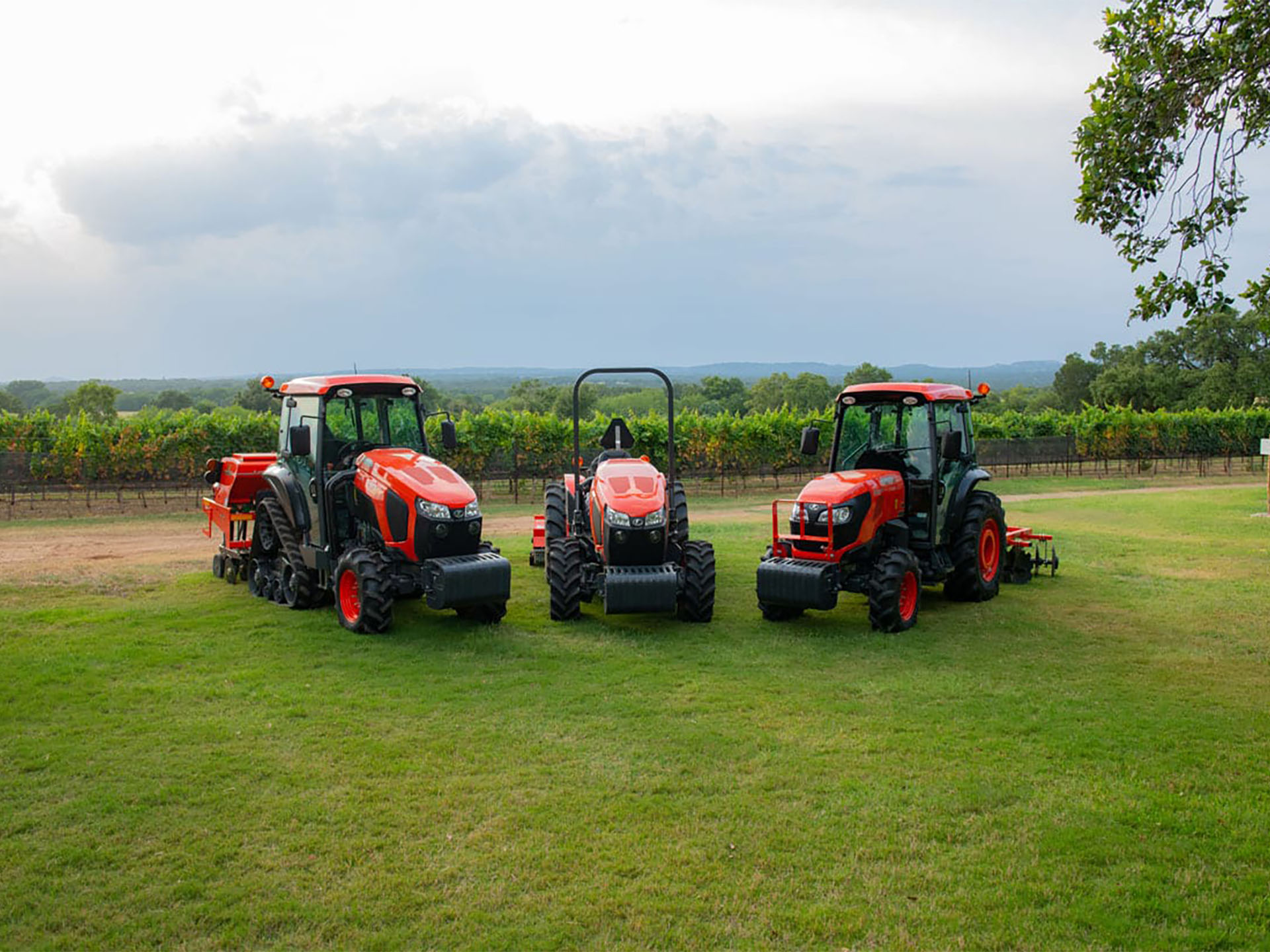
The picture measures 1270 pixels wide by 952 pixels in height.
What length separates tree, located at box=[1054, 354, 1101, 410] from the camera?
74750 millimetres

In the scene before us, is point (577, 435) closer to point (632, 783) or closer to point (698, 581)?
point (698, 581)

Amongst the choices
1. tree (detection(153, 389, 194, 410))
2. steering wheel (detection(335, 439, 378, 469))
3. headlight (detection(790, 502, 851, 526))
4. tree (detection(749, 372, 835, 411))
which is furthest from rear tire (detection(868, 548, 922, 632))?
tree (detection(153, 389, 194, 410))

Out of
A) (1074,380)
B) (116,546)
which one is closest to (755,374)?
(1074,380)

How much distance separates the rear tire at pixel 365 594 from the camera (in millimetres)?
9359

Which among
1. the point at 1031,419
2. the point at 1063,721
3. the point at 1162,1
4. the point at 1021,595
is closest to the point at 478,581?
the point at 1063,721

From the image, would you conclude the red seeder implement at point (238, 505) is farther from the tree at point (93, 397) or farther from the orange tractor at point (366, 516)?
the tree at point (93, 397)

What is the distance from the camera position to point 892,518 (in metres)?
10.2

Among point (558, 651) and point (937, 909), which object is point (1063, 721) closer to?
point (937, 909)

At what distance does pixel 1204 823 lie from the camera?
529cm

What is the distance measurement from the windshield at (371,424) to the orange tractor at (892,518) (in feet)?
13.4

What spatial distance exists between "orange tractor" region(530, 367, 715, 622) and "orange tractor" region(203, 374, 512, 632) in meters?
0.68

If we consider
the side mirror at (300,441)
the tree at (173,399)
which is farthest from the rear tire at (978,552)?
the tree at (173,399)

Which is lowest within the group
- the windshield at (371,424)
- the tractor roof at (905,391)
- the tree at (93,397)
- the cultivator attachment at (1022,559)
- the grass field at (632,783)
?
the grass field at (632,783)

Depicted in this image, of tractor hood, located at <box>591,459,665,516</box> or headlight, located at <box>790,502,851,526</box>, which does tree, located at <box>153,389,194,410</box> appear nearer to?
tractor hood, located at <box>591,459,665,516</box>
